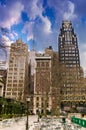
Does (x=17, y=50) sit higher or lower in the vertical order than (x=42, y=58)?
lower

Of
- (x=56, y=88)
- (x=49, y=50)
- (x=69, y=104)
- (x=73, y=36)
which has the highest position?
(x=73, y=36)

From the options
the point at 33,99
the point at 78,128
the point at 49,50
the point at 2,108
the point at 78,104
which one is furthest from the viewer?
the point at 49,50

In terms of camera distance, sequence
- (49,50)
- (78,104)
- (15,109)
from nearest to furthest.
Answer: (15,109) < (78,104) < (49,50)

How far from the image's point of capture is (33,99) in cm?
9600

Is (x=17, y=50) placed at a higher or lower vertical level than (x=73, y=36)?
lower

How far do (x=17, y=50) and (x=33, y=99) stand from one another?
8925cm

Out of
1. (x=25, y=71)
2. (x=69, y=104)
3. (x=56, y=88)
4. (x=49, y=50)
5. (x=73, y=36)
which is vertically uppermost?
(x=73, y=36)

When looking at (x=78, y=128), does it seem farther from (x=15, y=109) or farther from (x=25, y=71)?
(x=25, y=71)

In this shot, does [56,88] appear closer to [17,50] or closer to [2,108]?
[2,108]

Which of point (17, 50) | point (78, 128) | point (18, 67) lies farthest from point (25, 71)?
point (17, 50)

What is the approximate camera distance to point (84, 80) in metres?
55.2

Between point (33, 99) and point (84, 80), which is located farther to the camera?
point (33, 99)

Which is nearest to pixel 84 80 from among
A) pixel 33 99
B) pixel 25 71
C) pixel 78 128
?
pixel 78 128

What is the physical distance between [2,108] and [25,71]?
65711 mm
